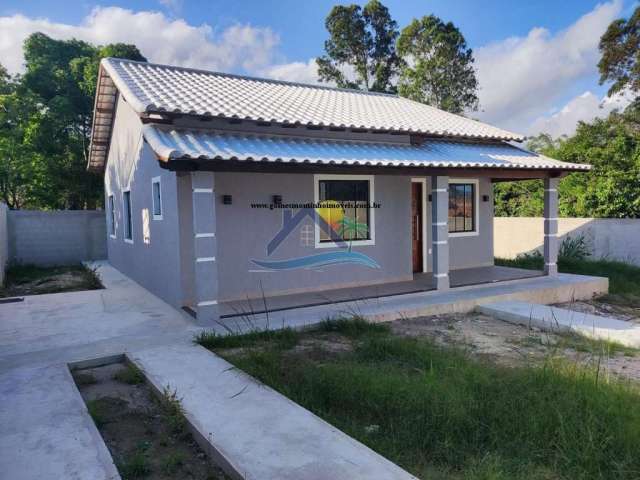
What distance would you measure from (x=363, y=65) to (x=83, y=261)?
22.1 meters

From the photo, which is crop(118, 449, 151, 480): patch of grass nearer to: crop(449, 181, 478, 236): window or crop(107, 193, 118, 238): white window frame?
crop(449, 181, 478, 236): window

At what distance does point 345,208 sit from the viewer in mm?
10703

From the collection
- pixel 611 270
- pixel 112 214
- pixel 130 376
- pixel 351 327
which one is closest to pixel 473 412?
pixel 351 327

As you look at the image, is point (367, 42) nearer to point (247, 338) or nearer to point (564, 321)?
point (564, 321)

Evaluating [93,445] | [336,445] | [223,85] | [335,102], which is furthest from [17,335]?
[335,102]

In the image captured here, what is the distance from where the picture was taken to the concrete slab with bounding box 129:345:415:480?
345 centimetres

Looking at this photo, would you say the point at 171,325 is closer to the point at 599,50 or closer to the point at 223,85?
the point at 223,85

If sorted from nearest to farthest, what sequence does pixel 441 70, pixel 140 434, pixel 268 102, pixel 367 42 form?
pixel 140 434 → pixel 268 102 → pixel 441 70 → pixel 367 42

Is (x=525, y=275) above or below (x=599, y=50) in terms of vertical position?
below

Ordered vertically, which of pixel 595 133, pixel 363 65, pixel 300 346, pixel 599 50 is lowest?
pixel 300 346

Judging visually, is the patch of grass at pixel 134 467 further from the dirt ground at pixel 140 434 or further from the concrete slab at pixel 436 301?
the concrete slab at pixel 436 301

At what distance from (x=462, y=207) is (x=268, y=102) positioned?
621 centimetres

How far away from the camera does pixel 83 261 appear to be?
18656 mm

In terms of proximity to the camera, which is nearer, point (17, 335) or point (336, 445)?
point (336, 445)
